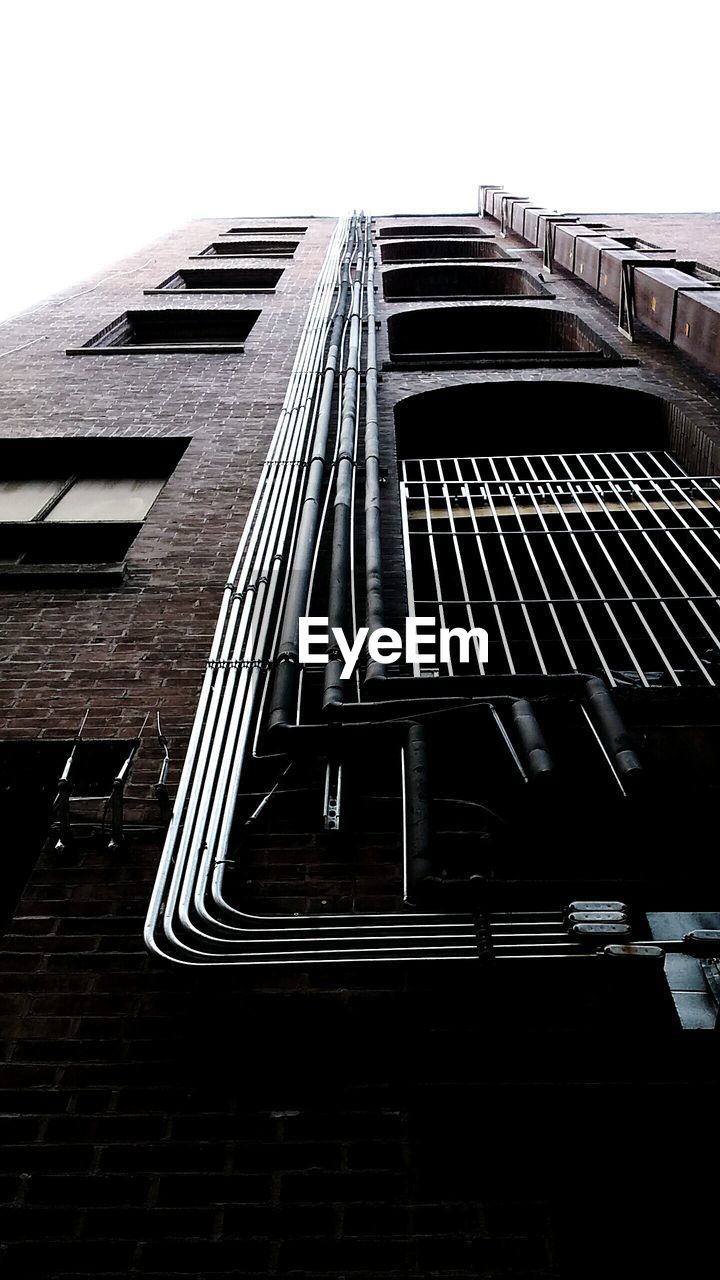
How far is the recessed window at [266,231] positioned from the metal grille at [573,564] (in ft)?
53.7

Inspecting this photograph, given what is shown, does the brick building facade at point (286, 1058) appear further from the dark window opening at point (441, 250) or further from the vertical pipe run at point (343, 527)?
the dark window opening at point (441, 250)

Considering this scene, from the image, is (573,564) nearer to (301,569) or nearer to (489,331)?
(301,569)

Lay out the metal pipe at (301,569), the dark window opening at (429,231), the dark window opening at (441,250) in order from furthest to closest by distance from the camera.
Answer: the dark window opening at (429,231) → the dark window opening at (441,250) → the metal pipe at (301,569)

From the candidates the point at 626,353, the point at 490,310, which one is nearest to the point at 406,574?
the point at 626,353

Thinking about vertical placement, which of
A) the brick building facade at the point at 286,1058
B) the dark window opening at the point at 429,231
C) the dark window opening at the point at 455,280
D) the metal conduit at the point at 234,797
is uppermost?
the dark window opening at the point at 429,231

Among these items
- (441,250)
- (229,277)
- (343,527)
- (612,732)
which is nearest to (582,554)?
(343,527)

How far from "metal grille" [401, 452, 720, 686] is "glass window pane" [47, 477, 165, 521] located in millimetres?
2376

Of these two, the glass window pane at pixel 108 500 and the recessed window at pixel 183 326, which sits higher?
the recessed window at pixel 183 326

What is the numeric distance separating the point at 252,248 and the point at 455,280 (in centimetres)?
571

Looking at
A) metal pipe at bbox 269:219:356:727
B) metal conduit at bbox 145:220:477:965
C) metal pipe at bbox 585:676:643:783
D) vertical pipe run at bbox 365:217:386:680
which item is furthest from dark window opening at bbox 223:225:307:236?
metal pipe at bbox 585:676:643:783

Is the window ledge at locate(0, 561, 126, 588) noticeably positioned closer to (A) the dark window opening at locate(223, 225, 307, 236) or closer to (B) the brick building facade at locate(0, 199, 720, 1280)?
(B) the brick building facade at locate(0, 199, 720, 1280)

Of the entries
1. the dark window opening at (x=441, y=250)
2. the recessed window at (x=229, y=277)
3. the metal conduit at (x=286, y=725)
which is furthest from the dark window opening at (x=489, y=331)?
the dark window opening at (x=441, y=250)

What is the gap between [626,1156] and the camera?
253cm

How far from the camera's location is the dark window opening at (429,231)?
20.2 meters
